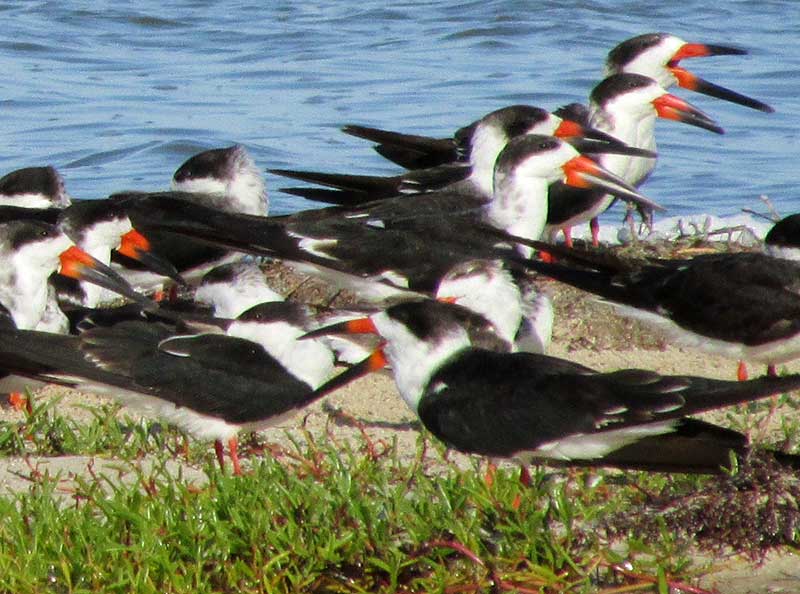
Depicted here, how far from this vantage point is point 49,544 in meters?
4.63

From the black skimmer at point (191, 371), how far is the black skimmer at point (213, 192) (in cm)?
241

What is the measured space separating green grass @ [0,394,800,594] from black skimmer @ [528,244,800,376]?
1.49 meters

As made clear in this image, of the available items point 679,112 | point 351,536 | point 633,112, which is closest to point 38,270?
point 351,536

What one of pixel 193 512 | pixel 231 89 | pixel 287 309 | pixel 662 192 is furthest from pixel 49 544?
pixel 231 89

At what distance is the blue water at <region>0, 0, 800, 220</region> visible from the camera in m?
12.9

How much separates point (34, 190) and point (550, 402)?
4.61m

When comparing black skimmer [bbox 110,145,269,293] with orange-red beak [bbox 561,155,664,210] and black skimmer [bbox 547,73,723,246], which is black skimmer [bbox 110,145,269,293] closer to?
black skimmer [bbox 547,73,723,246]

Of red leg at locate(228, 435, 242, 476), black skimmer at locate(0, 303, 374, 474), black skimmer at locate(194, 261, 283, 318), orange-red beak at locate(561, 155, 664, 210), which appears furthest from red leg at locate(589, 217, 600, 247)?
red leg at locate(228, 435, 242, 476)

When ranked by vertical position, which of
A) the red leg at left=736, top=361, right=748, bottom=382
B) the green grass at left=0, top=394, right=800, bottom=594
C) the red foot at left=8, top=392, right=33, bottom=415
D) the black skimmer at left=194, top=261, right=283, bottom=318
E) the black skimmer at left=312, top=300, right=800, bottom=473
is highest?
the black skimmer at left=312, top=300, right=800, bottom=473

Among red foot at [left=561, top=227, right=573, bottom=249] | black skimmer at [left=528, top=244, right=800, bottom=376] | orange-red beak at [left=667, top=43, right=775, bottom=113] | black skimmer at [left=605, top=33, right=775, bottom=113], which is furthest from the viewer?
black skimmer at [left=605, top=33, right=775, bottom=113]

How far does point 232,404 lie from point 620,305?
5.52ft

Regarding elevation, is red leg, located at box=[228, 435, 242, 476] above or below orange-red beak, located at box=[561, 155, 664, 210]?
below

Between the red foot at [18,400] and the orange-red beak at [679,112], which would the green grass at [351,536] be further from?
the orange-red beak at [679,112]

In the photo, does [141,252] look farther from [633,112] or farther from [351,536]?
[351,536]
